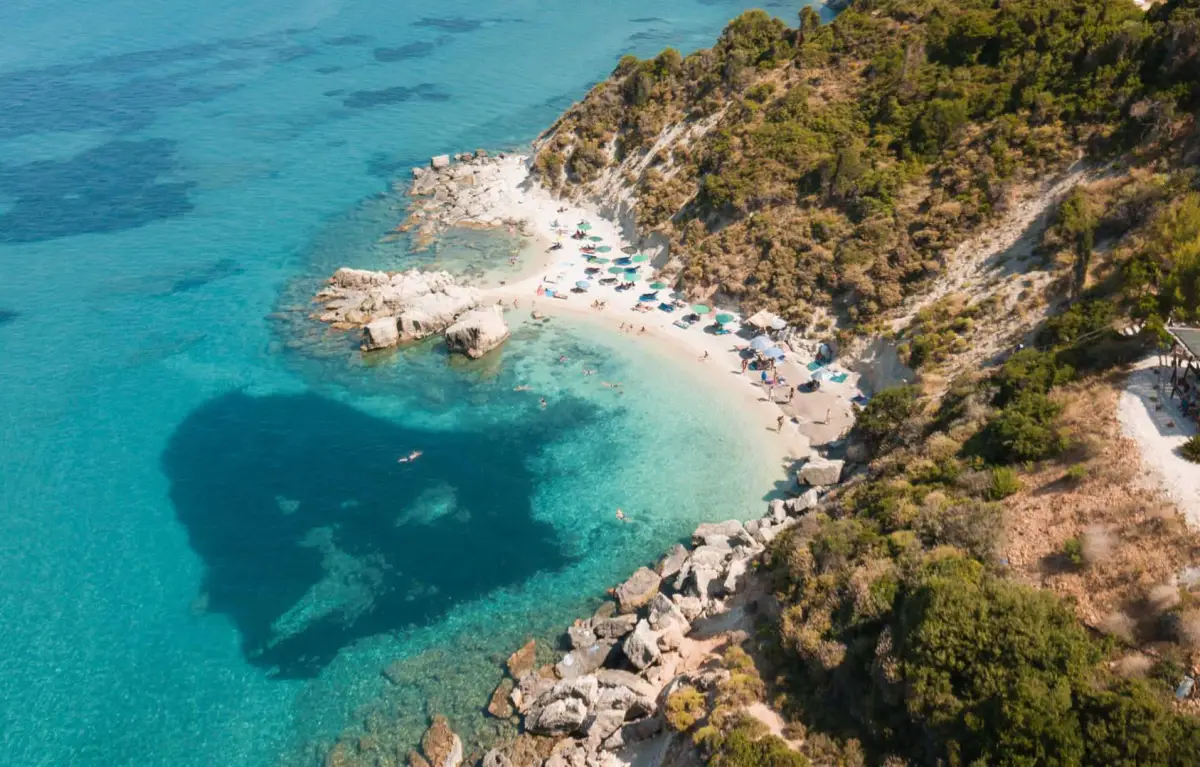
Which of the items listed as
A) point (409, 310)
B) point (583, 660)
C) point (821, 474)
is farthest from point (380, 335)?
point (821, 474)

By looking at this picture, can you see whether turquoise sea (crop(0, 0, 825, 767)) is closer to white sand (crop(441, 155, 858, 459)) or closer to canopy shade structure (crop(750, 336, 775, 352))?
white sand (crop(441, 155, 858, 459))

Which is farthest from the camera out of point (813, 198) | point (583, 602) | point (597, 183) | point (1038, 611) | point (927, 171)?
point (597, 183)

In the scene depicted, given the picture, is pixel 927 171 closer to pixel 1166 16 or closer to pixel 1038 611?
pixel 1166 16

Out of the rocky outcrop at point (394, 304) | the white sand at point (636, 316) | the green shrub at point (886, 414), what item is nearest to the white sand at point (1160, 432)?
the green shrub at point (886, 414)

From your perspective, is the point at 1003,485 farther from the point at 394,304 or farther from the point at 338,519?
the point at 394,304

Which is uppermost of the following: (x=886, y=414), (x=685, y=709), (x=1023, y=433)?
(x=1023, y=433)

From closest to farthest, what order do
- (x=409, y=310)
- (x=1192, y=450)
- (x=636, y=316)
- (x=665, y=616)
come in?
1. (x=1192, y=450)
2. (x=665, y=616)
3. (x=409, y=310)
4. (x=636, y=316)

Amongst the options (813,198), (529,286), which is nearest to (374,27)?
(529,286)
